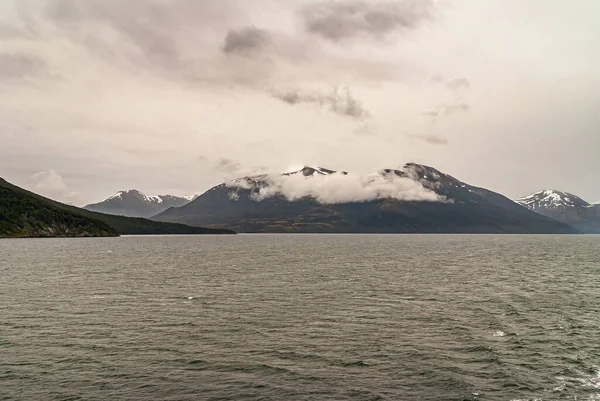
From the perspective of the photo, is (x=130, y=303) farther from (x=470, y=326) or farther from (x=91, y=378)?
(x=470, y=326)

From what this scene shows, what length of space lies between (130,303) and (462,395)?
5690 cm

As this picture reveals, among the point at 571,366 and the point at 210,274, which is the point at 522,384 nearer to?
the point at 571,366

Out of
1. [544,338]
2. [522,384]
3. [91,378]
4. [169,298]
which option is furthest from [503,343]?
[169,298]

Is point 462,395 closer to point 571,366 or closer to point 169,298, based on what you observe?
point 571,366

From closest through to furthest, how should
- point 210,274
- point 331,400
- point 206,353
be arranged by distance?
point 331,400 → point 206,353 → point 210,274

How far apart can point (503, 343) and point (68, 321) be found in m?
56.1

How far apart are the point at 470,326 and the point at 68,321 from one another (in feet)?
179

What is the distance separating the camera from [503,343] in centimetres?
5116

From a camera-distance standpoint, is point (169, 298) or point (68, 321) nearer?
point (68, 321)

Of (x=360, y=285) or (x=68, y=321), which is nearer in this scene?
(x=68, y=321)

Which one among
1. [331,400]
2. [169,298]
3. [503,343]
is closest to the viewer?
[331,400]

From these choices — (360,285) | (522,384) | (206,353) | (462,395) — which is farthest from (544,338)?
(360,285)

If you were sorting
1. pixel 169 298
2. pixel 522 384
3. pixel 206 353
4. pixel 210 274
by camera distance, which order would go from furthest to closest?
pixel 210 274
pixel 169 298
pixel 206 353
pixel 522 384

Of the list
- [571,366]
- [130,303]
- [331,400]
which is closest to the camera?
[331,400]
